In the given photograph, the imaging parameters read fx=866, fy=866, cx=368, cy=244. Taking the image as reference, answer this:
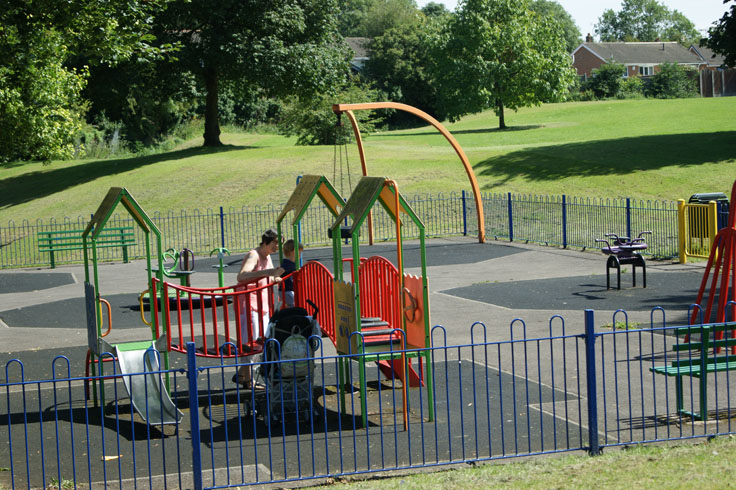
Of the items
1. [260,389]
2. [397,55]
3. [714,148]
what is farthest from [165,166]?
[397,55]

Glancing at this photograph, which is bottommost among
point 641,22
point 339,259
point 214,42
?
point 339,259

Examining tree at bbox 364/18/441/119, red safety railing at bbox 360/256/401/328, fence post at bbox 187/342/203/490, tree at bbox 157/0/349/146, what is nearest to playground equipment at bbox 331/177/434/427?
red safety railing at bbox 360/256/401/328

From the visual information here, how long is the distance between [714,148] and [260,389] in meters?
33.7

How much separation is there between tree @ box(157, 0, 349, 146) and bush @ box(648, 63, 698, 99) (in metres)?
47.8

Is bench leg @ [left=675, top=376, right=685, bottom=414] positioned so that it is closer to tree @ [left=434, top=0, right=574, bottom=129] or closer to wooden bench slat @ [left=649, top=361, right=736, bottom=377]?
wooden bench slat @ [left=649, top=361, right=736, bottom=377]

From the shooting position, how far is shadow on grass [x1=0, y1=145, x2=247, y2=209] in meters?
39.4

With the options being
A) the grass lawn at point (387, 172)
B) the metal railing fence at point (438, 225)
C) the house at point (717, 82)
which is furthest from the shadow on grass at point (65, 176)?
the house at point (717, 82)

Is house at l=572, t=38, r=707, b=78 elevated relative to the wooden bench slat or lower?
elevated

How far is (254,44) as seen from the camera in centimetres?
3934

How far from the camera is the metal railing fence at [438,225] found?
26.7m

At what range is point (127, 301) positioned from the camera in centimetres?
1845

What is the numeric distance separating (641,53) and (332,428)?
10987 cm

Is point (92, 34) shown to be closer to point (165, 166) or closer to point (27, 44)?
point (27, 44)

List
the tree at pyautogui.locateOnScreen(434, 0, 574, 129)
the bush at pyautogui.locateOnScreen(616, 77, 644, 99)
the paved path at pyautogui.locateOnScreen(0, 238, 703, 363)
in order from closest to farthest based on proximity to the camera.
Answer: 1. the paved path at pyautogui.locateOnScreen(0, 238, 703, 363)
2. the tree at pyautogui.locateOnScreen(434, 0, 574, 129)
3. the bush at pyautogui.locateOnScreen(616, 77, 644, 99)
